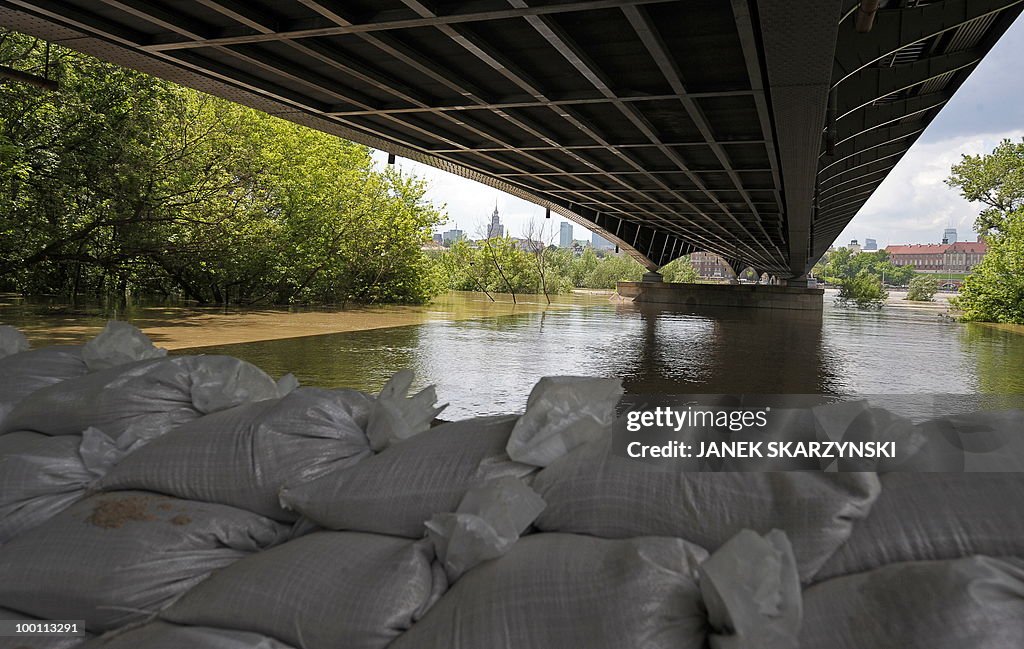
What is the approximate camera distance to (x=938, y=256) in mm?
90562

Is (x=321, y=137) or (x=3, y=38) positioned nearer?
(x=3, y=38)

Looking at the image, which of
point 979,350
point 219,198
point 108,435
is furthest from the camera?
point 219,198

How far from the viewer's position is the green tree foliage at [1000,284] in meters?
21.8

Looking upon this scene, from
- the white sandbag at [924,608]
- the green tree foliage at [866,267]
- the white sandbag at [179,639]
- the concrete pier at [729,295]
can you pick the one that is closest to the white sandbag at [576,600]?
the white sandbag at [924,608]

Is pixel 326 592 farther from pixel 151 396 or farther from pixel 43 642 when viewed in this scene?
pixel 151 396

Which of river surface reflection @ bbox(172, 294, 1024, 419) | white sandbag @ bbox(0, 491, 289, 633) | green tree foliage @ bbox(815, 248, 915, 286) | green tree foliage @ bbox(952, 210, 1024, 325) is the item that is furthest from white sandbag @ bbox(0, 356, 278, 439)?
green tree foliage @ bbox(815, 248, 915, 286)

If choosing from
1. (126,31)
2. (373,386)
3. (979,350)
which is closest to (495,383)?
(373,386)

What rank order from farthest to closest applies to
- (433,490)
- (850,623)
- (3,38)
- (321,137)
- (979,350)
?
(321,137), (3,38), (979,350), (433,490), (850,623)

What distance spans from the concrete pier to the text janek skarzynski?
29.2 metres

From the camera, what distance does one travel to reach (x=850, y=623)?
910 millimetres

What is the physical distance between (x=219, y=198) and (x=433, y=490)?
660 inches

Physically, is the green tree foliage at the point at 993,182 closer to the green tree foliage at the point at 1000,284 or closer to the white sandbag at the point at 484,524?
the green tree foliage at the point at 1000,284

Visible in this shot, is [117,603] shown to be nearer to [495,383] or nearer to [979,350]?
[495,383]

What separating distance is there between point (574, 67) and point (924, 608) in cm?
762
